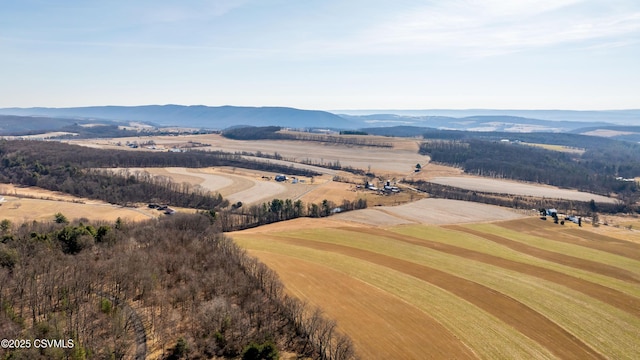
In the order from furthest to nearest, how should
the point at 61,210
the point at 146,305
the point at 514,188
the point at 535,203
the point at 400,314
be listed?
1. the point at 514,188
2. the point at 535,203
3. the point at 61,210
4. the point at 400,314
5. the point at 146,305

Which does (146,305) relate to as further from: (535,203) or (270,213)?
(535,203)

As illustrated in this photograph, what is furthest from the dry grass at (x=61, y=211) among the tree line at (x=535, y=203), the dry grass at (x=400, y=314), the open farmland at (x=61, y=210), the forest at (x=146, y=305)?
the tree line at (x=535, y=203)

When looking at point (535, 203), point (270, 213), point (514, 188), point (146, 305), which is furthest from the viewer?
point (514, 188)

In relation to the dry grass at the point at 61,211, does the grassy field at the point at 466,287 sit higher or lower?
higher

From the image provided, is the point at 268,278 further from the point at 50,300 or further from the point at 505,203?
the point at 505,203

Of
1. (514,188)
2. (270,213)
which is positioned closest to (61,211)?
(270,213)

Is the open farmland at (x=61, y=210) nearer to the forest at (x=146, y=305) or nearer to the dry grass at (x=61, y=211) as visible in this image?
the dry grass at (x=61, y=211)

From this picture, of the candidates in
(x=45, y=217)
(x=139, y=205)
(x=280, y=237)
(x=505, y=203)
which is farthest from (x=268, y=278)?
(x=505, y=203)
